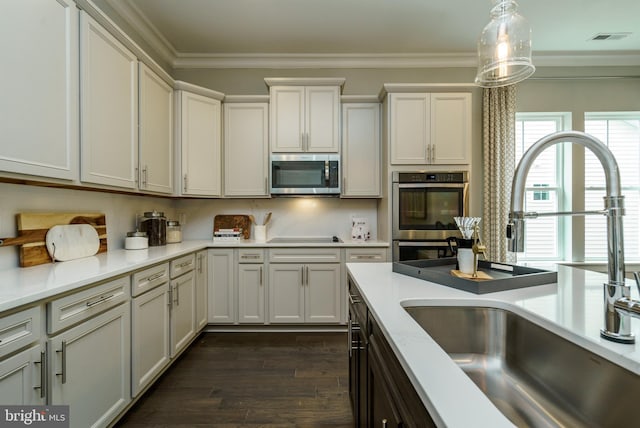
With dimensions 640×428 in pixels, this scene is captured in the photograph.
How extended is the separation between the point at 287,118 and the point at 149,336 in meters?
2.33

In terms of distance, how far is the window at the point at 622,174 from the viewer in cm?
350

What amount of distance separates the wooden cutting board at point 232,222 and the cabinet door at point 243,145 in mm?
343

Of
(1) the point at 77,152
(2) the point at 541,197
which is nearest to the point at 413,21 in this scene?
(2) the point at 541,197

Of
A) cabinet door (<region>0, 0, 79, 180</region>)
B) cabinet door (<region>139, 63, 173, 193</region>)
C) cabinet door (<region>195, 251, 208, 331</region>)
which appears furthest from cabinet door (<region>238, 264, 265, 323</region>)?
cabinet door (<region>0, 0, 79, 180</region>)

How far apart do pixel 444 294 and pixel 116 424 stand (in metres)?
1.96

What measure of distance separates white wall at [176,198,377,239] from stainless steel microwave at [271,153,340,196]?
363 millimetres

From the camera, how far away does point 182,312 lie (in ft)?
8.05

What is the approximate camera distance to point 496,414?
44cm

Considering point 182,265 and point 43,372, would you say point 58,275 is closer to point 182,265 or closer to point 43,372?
point 43,372

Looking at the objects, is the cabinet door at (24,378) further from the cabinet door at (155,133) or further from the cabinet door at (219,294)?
the cabinet door at (219,294)

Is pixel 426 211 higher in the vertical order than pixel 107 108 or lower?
lower

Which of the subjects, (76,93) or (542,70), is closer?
(76,93)

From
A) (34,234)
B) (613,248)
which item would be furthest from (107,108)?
(613,248)

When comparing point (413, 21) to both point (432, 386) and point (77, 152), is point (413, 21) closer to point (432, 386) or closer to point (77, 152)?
point (77, 152)
